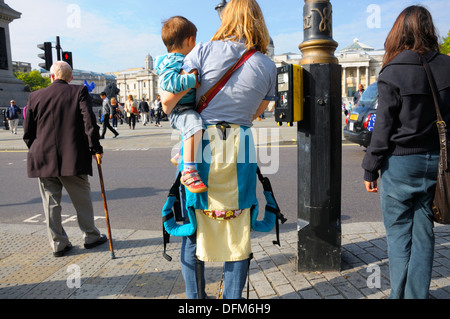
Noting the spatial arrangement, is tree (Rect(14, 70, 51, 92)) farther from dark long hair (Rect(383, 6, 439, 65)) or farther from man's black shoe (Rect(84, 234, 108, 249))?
dark long hair (Rect(383, 6, 439, 65))

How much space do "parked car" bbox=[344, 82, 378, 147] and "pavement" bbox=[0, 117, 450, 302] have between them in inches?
193

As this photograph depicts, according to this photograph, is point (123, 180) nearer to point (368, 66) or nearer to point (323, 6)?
point (323, 6)

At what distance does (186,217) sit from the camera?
7.16 ft

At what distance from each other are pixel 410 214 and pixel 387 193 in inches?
7.4

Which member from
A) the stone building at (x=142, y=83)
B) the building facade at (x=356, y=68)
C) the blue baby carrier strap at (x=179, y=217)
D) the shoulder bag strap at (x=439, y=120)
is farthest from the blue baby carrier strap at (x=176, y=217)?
the stone building at (x=142, y=83)

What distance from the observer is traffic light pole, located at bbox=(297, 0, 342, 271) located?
288cm

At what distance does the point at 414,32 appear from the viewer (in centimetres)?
219

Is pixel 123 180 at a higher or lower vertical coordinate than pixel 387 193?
lower

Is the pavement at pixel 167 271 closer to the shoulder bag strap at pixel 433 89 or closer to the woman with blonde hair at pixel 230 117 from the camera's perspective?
the woman with blonde hair at pixel 230 117

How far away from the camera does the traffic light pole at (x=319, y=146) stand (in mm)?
2881

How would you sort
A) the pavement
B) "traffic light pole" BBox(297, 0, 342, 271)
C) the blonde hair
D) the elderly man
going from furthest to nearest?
1. the elderly man
2. "traffic light pole" BBox(297, 0, 342, 271)
3. the pavement
4. the blonde hair

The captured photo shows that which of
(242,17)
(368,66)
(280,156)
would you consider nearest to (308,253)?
(242,17)

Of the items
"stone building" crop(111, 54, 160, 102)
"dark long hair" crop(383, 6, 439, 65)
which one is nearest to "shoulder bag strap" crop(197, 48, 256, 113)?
"dark long hair" crop(383, 6, 439, 65)

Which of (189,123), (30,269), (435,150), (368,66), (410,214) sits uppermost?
(368,66)
